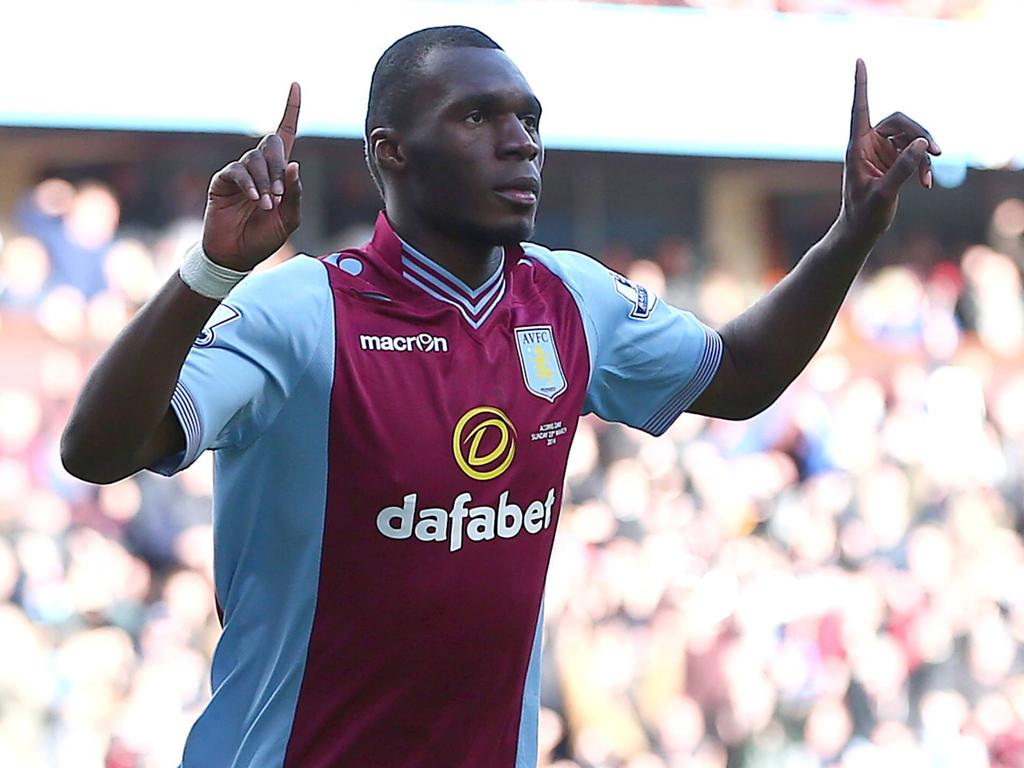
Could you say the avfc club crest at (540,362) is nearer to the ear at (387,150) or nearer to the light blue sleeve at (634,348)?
the light blue sleeve at (634,348)

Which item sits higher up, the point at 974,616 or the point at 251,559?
the point at 251,559

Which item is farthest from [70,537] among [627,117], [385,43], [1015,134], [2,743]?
[1015,134]

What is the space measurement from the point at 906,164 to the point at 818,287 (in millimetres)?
303

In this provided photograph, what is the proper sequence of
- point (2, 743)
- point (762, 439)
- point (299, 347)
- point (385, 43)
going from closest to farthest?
1. point (299, 347)
2. point (2, 743)
3. point (385, 43)
4. point (762, 439)

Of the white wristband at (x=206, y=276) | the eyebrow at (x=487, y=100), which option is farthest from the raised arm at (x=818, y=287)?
the white wristband at (x=206, y=276)

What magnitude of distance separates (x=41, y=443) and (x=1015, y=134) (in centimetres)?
530

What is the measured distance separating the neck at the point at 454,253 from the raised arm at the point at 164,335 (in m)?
0.59

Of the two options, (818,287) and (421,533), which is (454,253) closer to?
(421,533)

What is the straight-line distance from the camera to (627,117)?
8258mm

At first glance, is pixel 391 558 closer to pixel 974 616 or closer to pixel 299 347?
pixel 299 347

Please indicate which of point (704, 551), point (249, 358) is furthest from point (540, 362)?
point (704, 551)

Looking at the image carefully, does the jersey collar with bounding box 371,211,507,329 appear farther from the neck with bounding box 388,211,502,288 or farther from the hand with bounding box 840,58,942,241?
the hand with bounding box 840,58,942,241

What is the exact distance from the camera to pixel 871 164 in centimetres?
300

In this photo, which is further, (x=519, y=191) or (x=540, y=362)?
(x=540, y=362)
